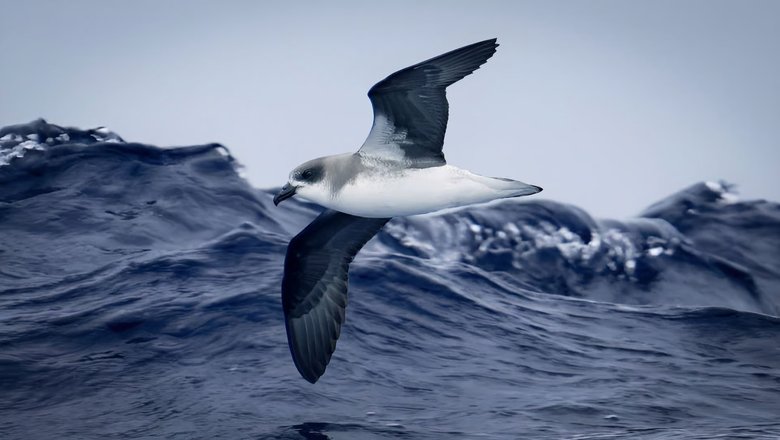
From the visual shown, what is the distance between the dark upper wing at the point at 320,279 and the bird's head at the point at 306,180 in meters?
1.41

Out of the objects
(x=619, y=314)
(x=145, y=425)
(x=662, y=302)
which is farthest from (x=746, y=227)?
(x=145, y=425)

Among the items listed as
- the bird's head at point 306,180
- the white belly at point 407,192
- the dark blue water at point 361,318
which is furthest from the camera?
the dark blue water at point 361,318

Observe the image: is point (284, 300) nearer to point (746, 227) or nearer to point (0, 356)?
point (0, 356)

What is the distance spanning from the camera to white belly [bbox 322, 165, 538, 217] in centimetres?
896

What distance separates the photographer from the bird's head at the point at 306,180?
926 centimetres

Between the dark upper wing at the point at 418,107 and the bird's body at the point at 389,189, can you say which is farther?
the bird's body at the point at 389,189

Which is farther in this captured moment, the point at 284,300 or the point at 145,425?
the point at 284,300

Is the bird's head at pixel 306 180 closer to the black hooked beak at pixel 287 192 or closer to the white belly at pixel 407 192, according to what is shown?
the black hooked beak at pixel 287 192

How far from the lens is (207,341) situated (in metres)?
12.0

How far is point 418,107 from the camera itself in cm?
892

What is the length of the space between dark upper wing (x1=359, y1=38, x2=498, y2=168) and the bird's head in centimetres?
48

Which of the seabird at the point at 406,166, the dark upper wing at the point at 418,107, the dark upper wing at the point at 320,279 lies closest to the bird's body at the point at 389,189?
the seabird at the point at 406,166

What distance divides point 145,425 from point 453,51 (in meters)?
5.04

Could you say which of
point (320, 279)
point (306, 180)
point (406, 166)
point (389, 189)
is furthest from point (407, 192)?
point (320, 279)
